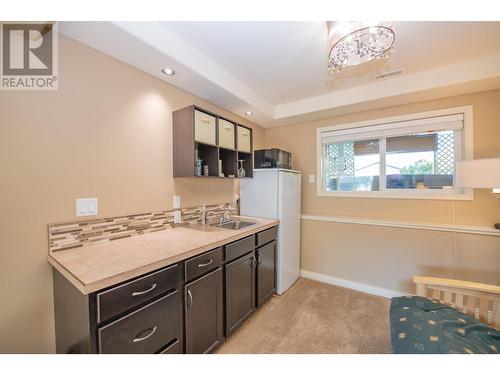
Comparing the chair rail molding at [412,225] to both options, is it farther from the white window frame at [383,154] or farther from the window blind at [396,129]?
the window blind at [396,129]

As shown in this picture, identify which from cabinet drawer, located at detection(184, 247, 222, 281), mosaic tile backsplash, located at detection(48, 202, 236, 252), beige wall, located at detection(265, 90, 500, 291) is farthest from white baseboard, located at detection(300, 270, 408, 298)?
mosaic tile backsplash, located at detection(48, 202, 236, 252)

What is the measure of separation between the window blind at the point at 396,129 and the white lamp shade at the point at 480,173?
2.22 feet

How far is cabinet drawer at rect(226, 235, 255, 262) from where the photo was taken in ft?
5.42

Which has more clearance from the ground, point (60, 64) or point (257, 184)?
point (60, 64)

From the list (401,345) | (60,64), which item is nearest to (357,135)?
(401,345)

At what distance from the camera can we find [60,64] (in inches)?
51.4

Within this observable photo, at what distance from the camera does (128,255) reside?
→ 1.21 m

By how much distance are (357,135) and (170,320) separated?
2775mm

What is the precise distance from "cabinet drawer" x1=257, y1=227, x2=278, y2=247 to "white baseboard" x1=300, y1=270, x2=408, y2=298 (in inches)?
40.3

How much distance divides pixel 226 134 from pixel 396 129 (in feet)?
6.58

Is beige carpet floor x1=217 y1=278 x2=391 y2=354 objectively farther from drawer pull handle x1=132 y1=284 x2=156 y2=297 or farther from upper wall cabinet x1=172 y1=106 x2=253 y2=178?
upper wall cabinet x1=172 y1=106 x2=253 y2=178

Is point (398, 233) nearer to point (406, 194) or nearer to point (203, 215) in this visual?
point (406, 194)

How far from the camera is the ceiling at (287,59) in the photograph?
1425mm
